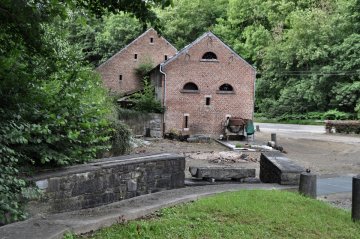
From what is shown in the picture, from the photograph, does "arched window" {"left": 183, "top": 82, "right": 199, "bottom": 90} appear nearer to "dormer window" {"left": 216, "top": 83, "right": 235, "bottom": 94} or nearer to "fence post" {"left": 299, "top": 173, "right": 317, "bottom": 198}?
"dormer window" {"left": 216, "top": 83, "right": 235, "bottom": 94}

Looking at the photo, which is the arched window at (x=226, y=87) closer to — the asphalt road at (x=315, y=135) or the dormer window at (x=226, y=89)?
the dormer window at (x=226, y=89)

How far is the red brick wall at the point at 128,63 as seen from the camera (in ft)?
153

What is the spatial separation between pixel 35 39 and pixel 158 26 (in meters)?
1.49

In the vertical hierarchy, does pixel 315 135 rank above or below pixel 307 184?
below

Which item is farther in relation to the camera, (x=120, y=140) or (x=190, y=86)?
(x=190, y=86)

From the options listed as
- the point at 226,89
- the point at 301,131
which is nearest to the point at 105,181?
the point at 226,89

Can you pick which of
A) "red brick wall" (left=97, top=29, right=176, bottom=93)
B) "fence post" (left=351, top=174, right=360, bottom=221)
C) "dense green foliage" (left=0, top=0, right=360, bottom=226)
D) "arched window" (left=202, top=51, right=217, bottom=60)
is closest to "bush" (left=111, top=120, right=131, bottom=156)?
"dense green foliage" (left=0, top=0, right=360, bottom=226)

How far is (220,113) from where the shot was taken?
119ft

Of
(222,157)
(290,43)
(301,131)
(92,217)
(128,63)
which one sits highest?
(290,43)

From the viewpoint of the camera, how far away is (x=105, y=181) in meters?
7.52

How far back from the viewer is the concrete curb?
4.50 m

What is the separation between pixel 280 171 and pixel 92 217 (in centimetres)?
522

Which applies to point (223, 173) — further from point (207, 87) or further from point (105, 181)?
point (207, 87)

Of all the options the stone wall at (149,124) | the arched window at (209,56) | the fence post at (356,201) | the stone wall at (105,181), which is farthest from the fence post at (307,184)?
the arched window at (209,56)
